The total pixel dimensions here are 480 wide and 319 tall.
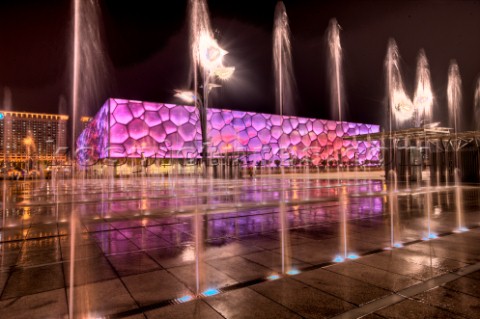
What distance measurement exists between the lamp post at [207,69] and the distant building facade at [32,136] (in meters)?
44.9

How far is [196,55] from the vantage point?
23.9 metres

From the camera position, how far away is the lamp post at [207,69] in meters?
22.8

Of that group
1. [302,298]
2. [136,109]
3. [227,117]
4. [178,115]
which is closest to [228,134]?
[227,117]

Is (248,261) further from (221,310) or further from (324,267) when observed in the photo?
(221,310)

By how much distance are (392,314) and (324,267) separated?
1135 millimetres

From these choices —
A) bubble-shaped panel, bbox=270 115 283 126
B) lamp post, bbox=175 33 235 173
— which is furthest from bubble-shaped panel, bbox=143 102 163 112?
bubble-shaped panel, bbox=270 115 283 126

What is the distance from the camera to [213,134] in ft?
142

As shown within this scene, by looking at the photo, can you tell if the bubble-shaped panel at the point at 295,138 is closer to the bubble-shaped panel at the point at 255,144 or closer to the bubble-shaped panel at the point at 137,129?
the bubble-shaped panel at the point at 255,144

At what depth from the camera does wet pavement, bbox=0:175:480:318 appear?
100 inches

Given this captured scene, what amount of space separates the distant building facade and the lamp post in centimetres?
4489

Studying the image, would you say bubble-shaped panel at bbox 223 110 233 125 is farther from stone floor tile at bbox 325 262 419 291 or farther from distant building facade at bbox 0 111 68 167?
stone floor tile at bbox 325 262 419 291

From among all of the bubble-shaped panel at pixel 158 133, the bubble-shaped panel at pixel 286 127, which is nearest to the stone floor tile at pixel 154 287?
the bubble-shaped panel at pixel 158 133

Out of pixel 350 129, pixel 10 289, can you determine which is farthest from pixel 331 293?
pixel 350 129

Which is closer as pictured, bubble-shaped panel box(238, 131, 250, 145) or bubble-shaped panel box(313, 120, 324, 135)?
bubble-shaped panel box(238, 131, 250, 145)
